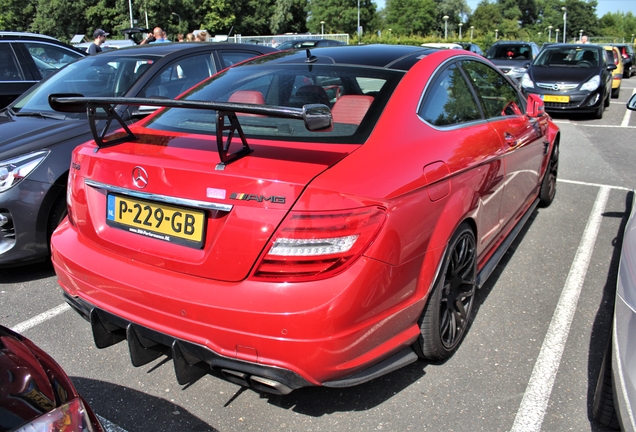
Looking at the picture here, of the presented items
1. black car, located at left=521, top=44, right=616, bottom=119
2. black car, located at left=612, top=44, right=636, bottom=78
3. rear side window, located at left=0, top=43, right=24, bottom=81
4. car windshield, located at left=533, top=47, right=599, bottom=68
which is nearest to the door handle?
rear side window, located at left=0, top=43, right=24, bottom=81

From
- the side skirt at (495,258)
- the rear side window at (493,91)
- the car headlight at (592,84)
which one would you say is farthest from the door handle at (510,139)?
the car headlight at (592,84)

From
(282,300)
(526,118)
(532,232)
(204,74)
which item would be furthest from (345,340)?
(204,74)

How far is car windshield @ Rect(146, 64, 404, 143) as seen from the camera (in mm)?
2514

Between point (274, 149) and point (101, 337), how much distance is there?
117cm

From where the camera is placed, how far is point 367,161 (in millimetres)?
2252

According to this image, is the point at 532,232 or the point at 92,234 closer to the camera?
the point at 92,234

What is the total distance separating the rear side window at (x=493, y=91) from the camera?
11.6 feet

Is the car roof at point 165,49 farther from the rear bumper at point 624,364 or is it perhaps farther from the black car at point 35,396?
the rear bumper at point 624,364

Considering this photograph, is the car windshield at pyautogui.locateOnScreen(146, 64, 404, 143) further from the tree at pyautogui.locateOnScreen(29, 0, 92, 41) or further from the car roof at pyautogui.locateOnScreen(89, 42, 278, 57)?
the tree at pyautogui.locateOnScreen(29, 0, 92, 41)

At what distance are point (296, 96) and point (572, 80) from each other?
413 inches

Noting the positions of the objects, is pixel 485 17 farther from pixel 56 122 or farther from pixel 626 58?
pixel 56 122

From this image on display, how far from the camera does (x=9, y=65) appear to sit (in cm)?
649

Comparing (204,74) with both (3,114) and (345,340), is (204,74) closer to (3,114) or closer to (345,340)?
(3,114)

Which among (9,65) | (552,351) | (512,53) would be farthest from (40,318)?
(512,53)
